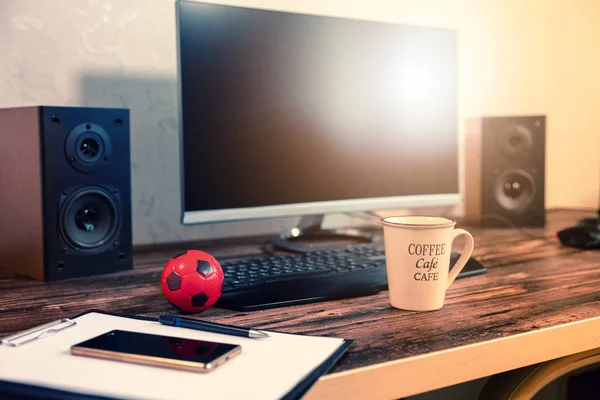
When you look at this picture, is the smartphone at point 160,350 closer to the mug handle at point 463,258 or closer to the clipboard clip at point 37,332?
the clipboard clip at point 37,332

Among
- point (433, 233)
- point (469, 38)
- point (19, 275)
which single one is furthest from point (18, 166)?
point (469, 38)

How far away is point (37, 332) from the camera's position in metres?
0.63

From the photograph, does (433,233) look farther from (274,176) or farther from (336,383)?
(274,176)

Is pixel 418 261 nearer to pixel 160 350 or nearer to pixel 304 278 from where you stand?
pixel 304 278

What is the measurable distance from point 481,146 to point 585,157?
1.86ft

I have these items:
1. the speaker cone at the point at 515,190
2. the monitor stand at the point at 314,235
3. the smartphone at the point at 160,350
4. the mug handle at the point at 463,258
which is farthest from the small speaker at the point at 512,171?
the smartphone at the point at 160,350

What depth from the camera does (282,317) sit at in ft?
2.36

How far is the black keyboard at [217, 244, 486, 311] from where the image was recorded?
2.56 ft

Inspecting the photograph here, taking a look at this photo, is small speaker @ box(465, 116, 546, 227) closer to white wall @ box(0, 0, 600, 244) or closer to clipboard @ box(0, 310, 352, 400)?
white wall @ box(0, 0, 600, 244)

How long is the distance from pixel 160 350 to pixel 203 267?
7.6 inches

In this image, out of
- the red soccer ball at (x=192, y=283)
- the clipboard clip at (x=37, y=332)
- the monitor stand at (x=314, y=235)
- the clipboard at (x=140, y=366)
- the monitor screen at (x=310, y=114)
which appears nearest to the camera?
the clipboard at (x=140, y=366)

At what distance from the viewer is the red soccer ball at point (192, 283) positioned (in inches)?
28.5

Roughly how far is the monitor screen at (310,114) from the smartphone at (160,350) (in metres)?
0.43

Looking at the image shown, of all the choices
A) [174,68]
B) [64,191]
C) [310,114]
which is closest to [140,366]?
[64,191]
